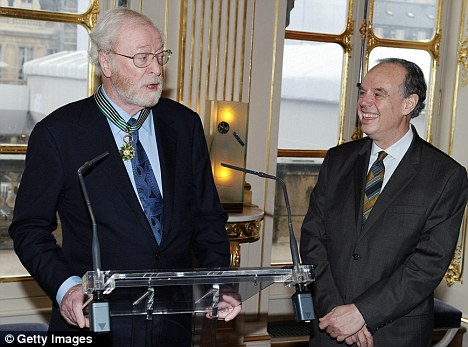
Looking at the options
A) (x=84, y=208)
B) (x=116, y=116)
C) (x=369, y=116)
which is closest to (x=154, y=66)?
(x=116, y=116)

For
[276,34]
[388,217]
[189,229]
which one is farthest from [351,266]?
[276,34]

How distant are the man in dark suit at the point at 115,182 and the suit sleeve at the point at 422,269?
0.60 metres

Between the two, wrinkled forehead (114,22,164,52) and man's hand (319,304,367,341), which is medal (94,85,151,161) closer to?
wrinkled forehead (114,22,164,52)

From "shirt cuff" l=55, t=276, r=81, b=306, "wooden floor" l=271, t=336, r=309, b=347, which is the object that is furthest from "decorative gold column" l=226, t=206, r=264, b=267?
"shirt cuff" l=55, t=276, r=81, b=306

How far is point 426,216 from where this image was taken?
2834 mm

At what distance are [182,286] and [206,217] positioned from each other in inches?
28.2

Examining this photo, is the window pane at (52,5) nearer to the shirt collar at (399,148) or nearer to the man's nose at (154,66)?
the man's nose at (154,66)

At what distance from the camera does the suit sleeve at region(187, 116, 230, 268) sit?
8.37 ft

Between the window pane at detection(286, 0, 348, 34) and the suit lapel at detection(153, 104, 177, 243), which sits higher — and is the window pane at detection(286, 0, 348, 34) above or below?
above

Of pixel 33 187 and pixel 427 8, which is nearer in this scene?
pixel 33 187

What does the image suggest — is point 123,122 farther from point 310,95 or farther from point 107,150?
point 310,95

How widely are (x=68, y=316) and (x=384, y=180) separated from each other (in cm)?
138

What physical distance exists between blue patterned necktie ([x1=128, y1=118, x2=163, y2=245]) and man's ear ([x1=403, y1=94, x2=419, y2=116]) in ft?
3.39

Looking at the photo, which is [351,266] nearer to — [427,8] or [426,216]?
[426,216]
